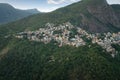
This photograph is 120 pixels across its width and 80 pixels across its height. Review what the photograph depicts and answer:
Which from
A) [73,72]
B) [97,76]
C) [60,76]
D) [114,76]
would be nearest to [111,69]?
[114,76]

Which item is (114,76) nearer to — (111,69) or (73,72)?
(111,69)

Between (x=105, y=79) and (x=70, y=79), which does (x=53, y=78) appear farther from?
(x=105, y=79)

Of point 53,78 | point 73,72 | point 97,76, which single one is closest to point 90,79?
point 97,76

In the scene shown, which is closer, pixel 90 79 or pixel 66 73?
pixel 90 79

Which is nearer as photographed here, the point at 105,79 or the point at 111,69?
the point at 105,79

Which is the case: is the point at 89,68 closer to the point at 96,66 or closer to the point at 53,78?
the point at 96,66

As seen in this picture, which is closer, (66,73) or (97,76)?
(97,76)

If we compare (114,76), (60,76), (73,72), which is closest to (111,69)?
(114,76)
